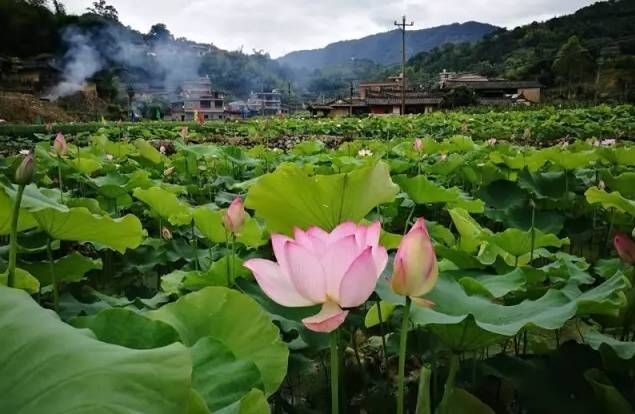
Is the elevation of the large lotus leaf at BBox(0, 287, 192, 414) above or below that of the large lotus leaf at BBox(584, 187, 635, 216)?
above

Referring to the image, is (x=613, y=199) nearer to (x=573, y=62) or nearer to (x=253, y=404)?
(x=253, y=404)

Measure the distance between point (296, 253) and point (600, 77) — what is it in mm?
44340

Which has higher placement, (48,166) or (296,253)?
(296,253)

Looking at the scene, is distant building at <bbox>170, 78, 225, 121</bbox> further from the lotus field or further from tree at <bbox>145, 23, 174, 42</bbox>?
the lotus field

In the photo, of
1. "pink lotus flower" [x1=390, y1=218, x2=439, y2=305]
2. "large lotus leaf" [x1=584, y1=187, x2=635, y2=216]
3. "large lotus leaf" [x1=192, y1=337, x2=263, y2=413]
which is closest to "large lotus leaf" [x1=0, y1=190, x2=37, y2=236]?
"large lotus leaf" [x1=192, y1=337, x2=263, y2=413]

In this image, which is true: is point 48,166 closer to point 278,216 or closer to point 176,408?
point 278,216

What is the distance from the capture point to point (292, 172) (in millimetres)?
1009

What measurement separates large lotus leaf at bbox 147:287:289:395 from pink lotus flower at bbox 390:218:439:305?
18cm

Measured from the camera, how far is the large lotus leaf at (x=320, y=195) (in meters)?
0.98

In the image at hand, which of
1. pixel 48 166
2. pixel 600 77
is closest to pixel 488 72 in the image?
pixel 600 77

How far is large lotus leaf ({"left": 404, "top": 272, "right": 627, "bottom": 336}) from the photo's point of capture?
71cm

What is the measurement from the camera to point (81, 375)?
39cm

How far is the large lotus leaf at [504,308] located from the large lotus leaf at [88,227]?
1.69ft

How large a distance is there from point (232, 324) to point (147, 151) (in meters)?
2.14
